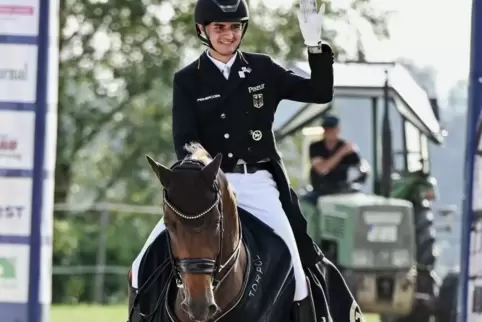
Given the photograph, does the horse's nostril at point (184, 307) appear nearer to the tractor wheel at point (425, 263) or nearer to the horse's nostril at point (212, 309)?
the horse's nostril at point (212, 309)

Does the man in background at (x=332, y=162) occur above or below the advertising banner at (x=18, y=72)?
below

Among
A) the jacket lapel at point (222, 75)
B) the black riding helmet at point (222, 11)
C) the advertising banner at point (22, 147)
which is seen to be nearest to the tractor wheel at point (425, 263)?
the advertising banner at point (22, 147)

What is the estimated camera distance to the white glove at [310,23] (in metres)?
7.45

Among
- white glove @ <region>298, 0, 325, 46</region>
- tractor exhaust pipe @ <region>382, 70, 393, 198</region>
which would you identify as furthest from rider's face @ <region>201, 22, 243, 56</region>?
tractor exhaust pipe @ <region>382, 70, 393, 198</region>

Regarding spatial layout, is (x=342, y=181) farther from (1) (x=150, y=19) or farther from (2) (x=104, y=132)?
(2) (x=104, y=132)

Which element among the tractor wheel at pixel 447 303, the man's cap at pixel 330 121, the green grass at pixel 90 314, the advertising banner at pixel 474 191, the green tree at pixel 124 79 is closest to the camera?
the advertising banner at pixel 474 191

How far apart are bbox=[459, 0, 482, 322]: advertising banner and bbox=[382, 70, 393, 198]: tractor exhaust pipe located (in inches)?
244

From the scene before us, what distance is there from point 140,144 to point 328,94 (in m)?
25.0

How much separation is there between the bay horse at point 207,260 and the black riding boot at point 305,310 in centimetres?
5

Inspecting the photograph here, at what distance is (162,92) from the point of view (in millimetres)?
32031

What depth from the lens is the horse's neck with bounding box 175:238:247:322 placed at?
6.84 m

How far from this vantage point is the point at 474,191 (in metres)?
8.55

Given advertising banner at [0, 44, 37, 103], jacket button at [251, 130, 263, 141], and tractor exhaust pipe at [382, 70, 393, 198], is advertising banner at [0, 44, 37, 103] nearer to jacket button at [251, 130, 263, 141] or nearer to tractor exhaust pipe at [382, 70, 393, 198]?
jacket button at [251, 130, 263, 141]

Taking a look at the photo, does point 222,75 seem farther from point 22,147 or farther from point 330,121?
point 330,121
